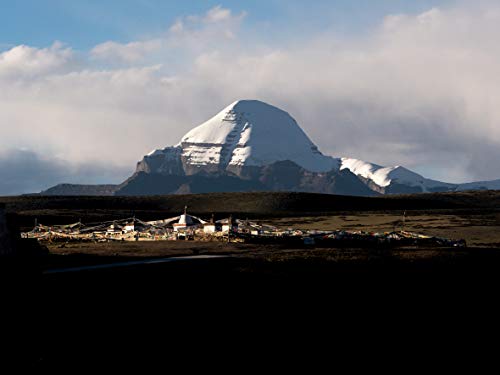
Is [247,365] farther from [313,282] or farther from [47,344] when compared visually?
[313,282]

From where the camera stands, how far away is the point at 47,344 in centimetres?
2564

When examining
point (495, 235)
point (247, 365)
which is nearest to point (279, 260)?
point (247, 365)

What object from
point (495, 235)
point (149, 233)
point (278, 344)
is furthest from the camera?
point (495, 235)

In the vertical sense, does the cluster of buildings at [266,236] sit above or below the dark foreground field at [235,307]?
above

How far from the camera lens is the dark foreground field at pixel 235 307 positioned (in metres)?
26.0

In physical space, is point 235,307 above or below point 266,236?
below

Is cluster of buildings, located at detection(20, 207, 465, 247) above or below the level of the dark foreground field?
above

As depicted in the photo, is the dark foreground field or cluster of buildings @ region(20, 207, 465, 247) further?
cluster of buildings @ region(20, 207, 465, 247)

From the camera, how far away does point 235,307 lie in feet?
108

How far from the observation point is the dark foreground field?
2598 centimetres

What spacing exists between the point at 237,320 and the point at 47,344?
862 centimetres

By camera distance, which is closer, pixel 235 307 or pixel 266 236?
pixel 235 307

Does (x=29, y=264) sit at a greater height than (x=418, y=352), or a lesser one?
greater

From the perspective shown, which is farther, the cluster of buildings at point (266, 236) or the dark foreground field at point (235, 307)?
the cluster of buildings at point (266, 236)
